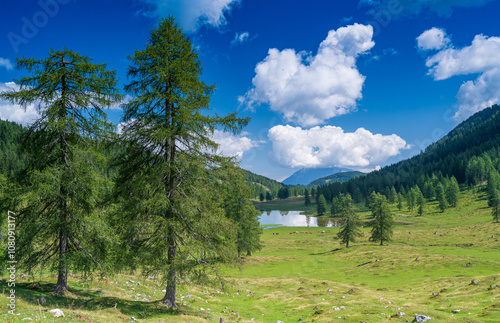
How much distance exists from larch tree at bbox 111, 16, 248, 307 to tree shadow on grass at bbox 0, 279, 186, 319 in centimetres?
128

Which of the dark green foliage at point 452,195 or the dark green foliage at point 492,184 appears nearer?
the dark green foliage at point 492,184

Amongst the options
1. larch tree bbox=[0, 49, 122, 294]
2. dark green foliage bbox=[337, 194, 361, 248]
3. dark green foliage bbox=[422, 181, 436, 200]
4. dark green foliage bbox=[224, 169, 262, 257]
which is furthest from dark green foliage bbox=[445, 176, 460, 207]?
larch tree bbox=[0, 49, 122, 294]

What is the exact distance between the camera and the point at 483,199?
399 feet

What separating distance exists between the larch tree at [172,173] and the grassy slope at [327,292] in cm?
303

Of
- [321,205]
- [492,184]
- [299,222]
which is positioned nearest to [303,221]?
[299,222]

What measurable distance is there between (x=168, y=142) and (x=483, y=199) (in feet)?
529

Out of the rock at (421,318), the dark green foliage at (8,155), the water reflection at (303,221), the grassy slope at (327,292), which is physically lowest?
the water reflection at (303,221)

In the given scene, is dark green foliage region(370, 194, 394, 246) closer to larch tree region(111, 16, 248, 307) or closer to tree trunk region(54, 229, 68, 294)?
larch tree region(111, 16, 248, 307)

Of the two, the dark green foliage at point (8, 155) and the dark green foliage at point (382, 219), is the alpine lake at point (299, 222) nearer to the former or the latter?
the dark green foliage at point (382, 219)

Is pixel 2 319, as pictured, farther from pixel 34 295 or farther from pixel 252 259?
pixel 252 259

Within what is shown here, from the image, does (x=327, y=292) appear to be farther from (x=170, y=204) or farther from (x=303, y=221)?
(x=303, y=221)

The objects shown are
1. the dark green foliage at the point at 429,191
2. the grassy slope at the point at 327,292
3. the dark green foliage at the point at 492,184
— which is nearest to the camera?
the grassy slope at the point at 327,292

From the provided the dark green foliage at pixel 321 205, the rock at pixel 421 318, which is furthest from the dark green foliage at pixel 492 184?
the rock at pixel 421 318

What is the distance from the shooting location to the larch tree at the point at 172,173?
1324cm
